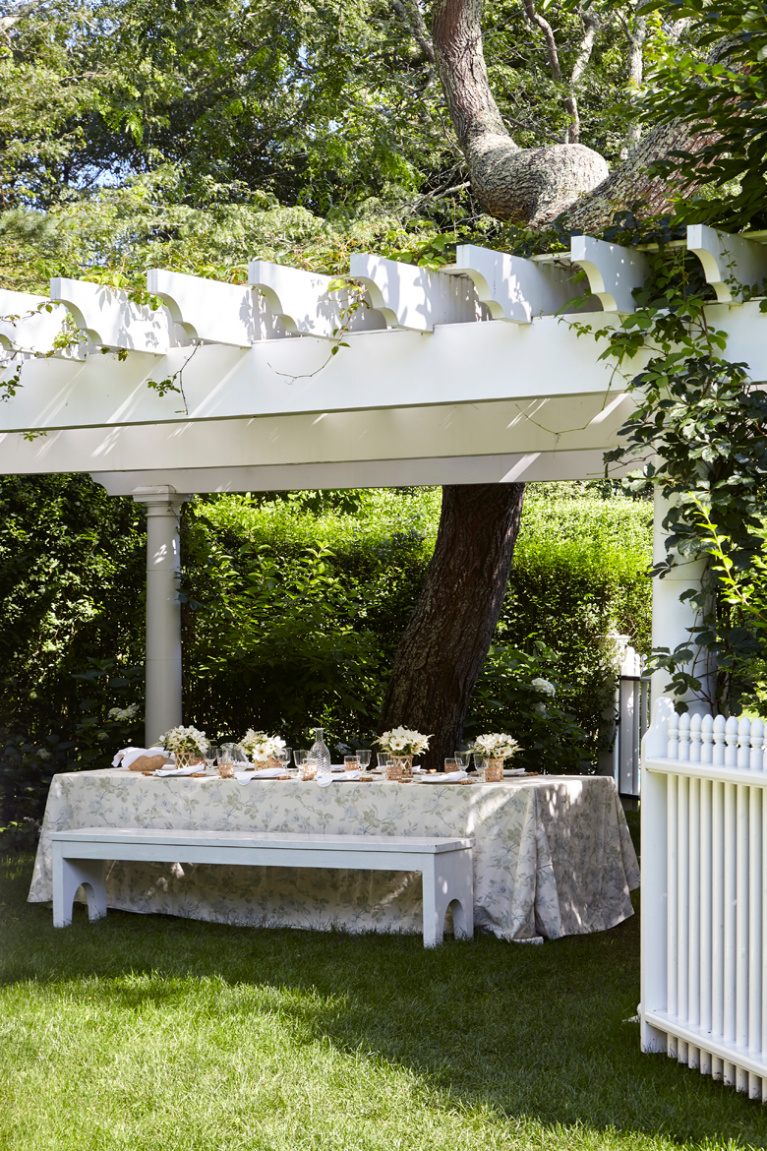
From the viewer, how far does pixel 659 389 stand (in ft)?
12.8

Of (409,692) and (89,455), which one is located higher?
(89,455)

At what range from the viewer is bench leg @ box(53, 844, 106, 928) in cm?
544

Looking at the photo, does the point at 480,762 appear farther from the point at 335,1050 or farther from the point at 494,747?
the point at 335,1050

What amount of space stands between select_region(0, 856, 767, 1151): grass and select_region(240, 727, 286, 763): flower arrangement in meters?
0.85

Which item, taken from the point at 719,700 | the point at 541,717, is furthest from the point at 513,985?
the point at 541,717

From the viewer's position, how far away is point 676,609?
398cm

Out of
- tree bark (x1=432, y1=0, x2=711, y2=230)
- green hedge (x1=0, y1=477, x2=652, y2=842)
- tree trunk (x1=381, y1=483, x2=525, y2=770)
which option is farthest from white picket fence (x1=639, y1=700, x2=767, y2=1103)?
green hedge (x1=0, y1=477, x2=652, y2=842)

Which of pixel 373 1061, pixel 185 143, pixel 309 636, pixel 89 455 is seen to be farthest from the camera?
pixel 185 143

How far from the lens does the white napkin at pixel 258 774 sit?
5520 millimetres

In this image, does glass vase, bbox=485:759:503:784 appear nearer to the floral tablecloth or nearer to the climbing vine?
the floral tablecloth

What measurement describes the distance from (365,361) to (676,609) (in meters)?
1.55

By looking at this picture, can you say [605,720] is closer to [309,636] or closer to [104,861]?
[309,636]

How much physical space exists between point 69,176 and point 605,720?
433 inches

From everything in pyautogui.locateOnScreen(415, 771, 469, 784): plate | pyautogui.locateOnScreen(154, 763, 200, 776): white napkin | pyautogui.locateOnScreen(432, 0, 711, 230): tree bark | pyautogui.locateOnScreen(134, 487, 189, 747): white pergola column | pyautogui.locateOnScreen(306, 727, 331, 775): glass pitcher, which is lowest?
pyautogui.locateOnScreen(154, 763, 200, 776): white napkin
